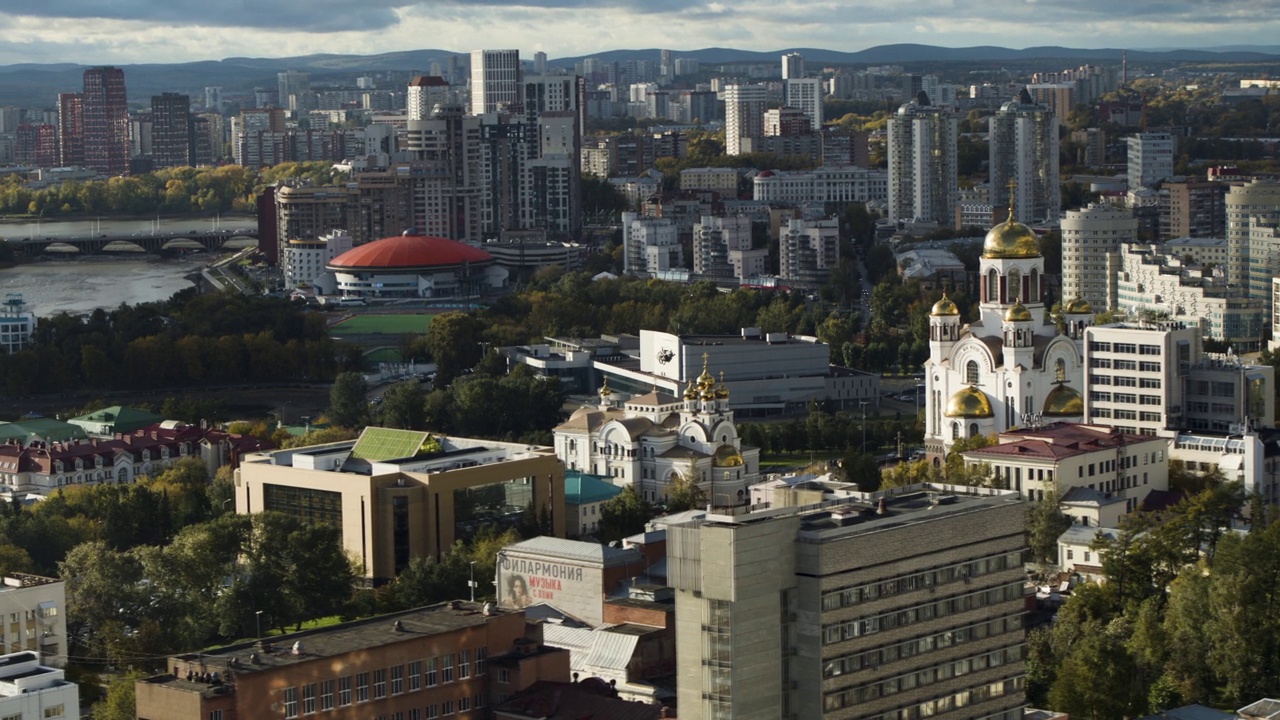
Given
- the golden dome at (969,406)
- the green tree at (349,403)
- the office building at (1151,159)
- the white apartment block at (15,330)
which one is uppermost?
the office building at (1151,159)

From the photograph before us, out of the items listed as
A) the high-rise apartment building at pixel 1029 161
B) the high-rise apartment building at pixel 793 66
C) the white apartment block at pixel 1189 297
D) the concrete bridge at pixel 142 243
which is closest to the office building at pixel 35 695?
the white apartment block at pixel 1189 297

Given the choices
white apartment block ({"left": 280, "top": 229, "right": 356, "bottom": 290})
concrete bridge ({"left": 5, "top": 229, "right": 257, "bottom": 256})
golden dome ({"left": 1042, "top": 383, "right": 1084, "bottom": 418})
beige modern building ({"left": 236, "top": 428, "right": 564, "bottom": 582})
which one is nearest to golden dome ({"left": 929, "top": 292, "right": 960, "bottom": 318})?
golden dome ({"left": 1042, "top": 383, "right": 1084, "bottom": 418})

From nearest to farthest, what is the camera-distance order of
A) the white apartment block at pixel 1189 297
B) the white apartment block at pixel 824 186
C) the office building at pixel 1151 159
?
the white apartment block at pixel 1189 297, the office building at pixel 1151 159, the white apartment block at pixel 824 186

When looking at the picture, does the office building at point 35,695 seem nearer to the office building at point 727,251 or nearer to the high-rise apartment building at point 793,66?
the office building at point 727,251

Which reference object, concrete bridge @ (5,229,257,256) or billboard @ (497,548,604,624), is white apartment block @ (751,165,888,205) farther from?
billboard @ (497,548,604,624)

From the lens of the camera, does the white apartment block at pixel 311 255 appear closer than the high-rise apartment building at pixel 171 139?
Yes

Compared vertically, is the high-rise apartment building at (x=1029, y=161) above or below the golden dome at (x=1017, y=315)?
above

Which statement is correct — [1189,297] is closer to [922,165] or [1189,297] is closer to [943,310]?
[943,310]
